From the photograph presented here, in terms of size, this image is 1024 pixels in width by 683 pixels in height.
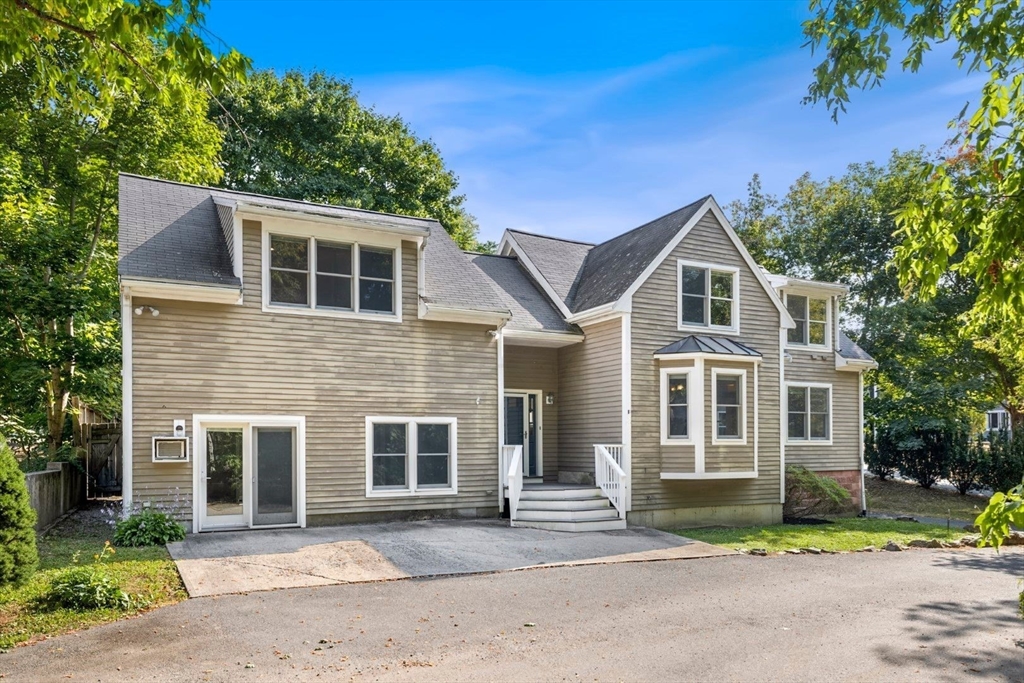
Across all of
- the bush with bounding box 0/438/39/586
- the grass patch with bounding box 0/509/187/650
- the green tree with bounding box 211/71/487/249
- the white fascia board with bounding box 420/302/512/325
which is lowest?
the grass patch with bounding box 0/509/187/650

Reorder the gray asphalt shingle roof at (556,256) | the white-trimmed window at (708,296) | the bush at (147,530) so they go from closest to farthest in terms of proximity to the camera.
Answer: the bush at (147,530)
the white-trimmed window at (708,296)
the gray asphalt shingle roof at (556,256)

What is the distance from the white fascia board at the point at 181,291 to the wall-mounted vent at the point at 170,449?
2357 mm

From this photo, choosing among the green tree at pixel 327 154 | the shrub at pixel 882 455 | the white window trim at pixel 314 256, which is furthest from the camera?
the green tree at pixel 327 154

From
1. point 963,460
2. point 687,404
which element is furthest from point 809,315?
point 963,460

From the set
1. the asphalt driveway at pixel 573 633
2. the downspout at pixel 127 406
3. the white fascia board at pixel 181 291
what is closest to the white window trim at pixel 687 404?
the asphalt driveway at pixel 573 633

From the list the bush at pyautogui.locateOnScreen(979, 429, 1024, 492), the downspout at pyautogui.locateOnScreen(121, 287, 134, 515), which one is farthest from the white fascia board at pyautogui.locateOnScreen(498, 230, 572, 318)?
the bush at pyautogui.locateOnScreen(979, 429, 1024, 492)

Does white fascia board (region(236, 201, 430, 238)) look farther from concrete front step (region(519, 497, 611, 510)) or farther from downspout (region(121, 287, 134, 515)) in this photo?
concrete front step (region(519, 497, 611, 510))

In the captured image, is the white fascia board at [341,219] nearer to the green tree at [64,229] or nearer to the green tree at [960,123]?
the green tree at [64,229]

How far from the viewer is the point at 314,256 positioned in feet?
44.9

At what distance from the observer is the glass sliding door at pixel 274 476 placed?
1304 centimetres

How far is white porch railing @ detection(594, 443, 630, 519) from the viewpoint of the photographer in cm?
1506

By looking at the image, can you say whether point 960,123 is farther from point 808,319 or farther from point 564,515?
point 808,319

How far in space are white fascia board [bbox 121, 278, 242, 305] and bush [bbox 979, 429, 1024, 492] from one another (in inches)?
880

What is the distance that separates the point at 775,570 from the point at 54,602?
9648 millimetres
